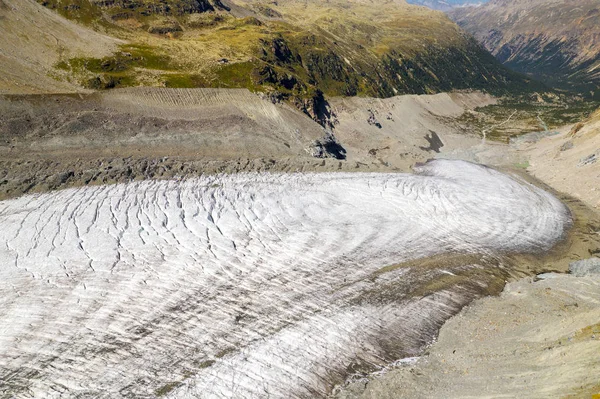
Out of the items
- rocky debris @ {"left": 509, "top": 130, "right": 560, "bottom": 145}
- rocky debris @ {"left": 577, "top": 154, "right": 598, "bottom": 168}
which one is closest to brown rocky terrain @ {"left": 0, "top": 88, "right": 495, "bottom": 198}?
rocky debris @ {"left": 509, "top": 130, "right": 560, "bottom": 145}

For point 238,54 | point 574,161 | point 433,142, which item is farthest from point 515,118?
point 238,54

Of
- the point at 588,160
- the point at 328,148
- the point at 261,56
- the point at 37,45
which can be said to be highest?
the point at 261,56

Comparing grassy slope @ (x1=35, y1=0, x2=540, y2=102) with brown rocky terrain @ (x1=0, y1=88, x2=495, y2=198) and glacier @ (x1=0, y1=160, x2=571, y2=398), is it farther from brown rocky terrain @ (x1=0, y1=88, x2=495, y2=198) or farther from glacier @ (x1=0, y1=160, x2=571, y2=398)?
glacier @ (x1=0, y1=160, x2=571, y2=398)

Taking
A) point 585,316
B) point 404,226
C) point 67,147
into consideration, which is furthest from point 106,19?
point 585,316

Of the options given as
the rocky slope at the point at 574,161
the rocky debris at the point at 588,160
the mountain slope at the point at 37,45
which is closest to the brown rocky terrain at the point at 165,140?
the mountain slope at the point at 37,45

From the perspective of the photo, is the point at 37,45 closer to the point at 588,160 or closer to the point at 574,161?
the point at 574,161

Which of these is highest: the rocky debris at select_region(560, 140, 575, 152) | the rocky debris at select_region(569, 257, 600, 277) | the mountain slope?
the mountain slope
